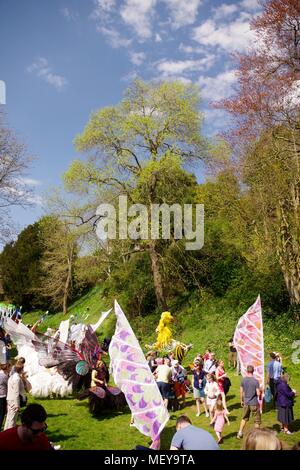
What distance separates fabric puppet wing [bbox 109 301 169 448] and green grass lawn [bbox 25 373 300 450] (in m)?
1.39

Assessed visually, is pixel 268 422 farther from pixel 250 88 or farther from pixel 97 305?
pixel 97 305

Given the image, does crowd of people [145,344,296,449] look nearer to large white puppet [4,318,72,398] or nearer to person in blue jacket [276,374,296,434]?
person in blue jacket [276,374,296,434]

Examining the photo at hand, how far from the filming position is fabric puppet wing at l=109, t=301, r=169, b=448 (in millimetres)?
7574

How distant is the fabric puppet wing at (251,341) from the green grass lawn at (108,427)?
1.51m

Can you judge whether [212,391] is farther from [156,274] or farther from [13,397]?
[156,274]

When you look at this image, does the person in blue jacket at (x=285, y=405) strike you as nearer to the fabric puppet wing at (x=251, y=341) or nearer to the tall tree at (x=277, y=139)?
the fabric puppet wing at (x=251, y=341)

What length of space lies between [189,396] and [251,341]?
4.49 meters

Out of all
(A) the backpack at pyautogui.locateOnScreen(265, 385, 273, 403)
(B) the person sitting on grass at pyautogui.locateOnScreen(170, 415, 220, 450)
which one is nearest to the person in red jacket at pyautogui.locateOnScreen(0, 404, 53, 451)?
(B) the person sitting on grass at pyautogui.locateOnScreen(170, 415, 220, 450)

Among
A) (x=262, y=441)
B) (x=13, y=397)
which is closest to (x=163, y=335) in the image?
(x=13, y=397)

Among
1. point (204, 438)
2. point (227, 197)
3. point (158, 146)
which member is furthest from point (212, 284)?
point (204, 438)

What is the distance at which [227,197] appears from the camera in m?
23.7

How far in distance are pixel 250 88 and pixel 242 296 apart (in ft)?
39.2

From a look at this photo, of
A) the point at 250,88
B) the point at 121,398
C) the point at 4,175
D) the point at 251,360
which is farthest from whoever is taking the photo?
the point at 4,175

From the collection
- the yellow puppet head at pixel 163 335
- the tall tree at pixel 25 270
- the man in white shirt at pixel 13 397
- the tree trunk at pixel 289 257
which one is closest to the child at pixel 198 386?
the yellow puppet head at pixel 163 335
